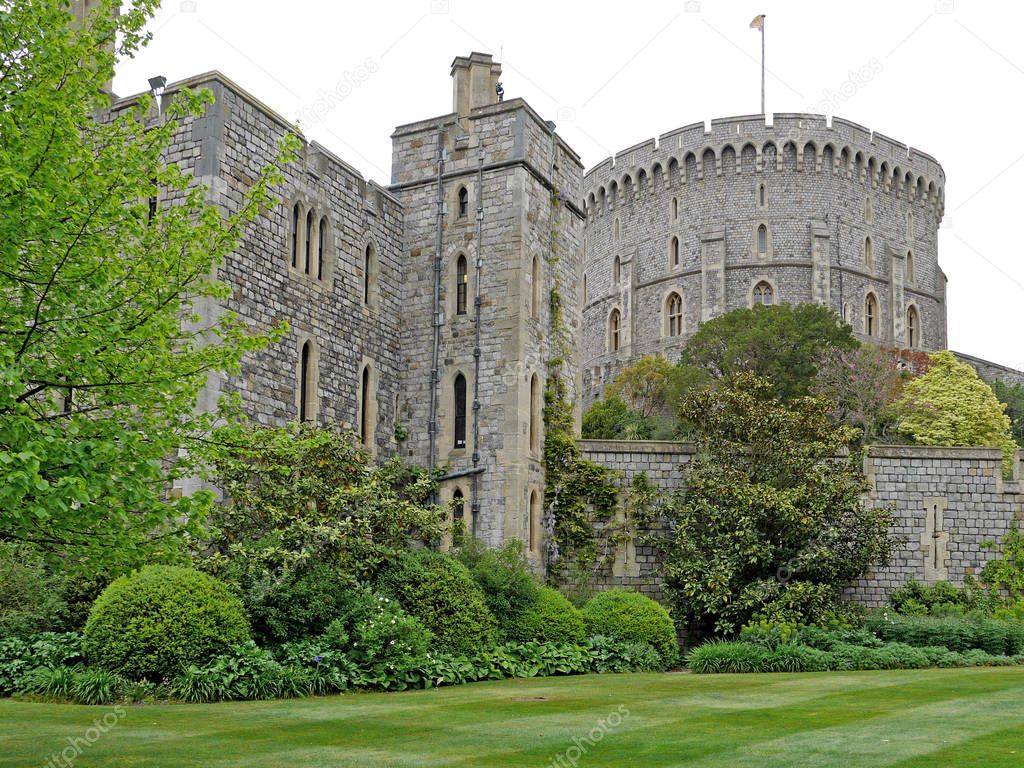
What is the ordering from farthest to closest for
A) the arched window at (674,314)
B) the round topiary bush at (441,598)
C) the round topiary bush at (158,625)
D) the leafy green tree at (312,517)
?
the arched window at (674,314) < the round topiary bush at (441,598) < the leafy green tree at (312,517) < the round topiary bush at (158,625)

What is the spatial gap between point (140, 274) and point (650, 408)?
126ft

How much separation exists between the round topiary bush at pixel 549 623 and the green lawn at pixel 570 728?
126 inches

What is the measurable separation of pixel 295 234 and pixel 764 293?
3866 cm

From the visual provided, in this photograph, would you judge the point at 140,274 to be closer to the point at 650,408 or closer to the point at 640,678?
the point at 640,678

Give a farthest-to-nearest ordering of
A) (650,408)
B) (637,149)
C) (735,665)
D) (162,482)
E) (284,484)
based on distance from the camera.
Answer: (637,149) → (650,408) → (735,665) → (284,484) → (162,482)

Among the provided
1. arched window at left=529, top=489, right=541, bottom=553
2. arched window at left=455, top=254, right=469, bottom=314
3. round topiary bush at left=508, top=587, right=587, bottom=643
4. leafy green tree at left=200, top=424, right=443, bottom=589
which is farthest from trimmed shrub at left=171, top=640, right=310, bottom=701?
arched window at left=455, top=254, right=469, bottom=314

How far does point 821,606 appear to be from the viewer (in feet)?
69.9

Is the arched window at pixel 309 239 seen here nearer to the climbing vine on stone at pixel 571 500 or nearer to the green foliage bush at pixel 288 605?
the climbing vine on stone at pixel 571 500

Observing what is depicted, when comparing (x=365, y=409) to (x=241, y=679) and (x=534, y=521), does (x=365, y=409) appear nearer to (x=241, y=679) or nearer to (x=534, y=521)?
(x=534, y=521)

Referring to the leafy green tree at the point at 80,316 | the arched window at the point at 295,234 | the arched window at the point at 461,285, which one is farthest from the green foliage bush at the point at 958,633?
the leafy green tree at the point at 80,316

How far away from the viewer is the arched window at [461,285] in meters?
23.6

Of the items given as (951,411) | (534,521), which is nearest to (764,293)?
(951,411)

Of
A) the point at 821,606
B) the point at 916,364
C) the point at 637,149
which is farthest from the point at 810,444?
the point at 637,149

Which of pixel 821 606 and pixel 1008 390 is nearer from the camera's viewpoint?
pixel 821 606
